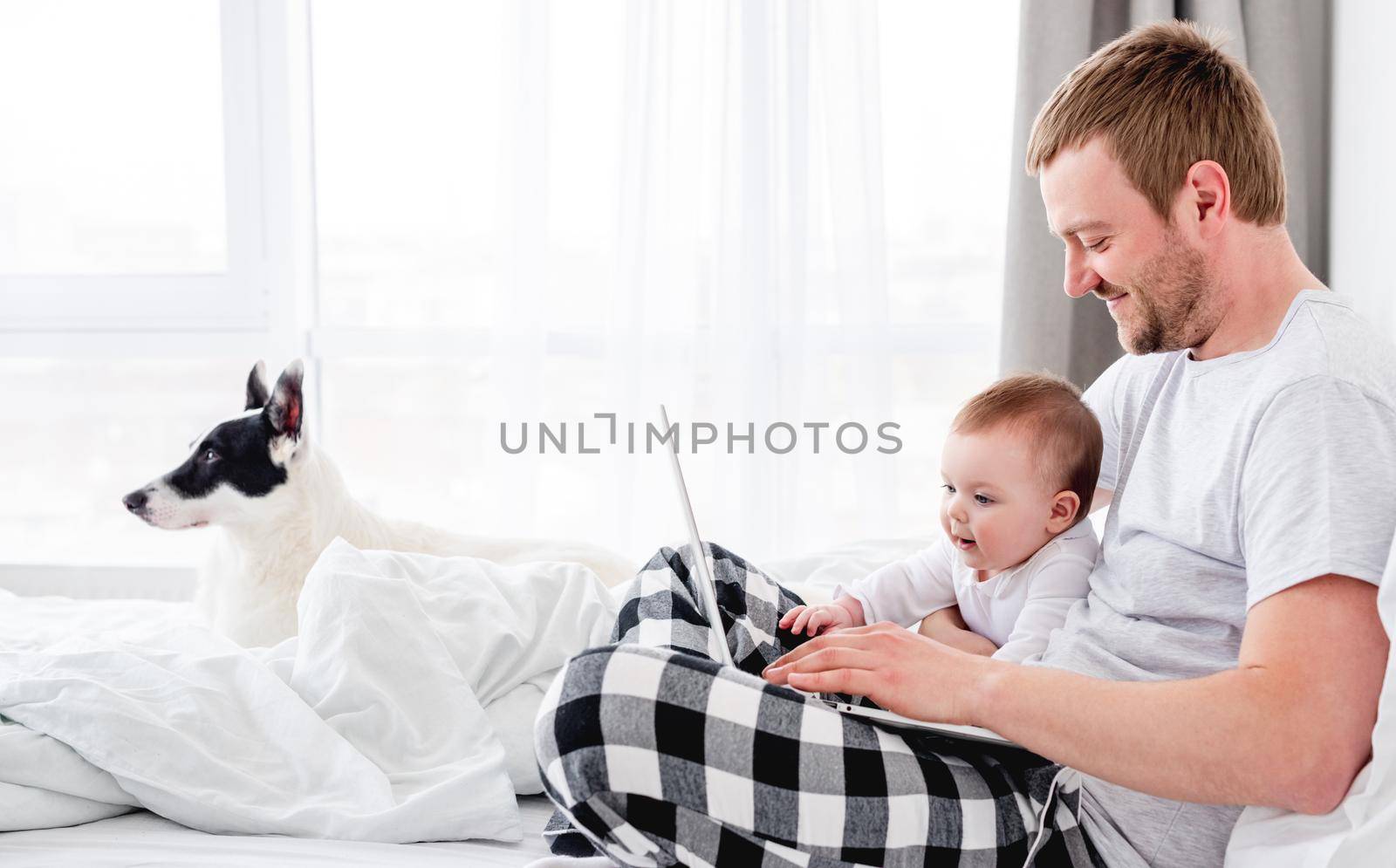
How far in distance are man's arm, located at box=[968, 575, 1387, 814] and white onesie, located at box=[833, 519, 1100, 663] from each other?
303mm

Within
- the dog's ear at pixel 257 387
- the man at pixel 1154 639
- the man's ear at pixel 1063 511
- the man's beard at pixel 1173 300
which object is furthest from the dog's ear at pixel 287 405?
the man's beard at pixel 1173 300

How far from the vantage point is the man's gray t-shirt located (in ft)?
2.68

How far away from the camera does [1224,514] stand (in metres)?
0.93

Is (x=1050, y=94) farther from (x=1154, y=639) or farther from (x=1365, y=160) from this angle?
(x=1154, y=639)

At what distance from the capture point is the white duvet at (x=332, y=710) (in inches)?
43.4

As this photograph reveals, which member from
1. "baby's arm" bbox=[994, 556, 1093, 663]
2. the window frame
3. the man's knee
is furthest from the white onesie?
the window frame

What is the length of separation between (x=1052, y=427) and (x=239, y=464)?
1277 millimetres

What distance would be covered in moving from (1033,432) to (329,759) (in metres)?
0.85

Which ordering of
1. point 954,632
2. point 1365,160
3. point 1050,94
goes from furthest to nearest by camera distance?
1. point 1050,94
2. point 1365,160
3. point 954,632

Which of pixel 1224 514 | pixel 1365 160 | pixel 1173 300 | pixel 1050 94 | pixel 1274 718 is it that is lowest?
pixel 1274 718

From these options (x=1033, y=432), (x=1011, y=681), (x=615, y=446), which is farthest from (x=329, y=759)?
(x=615, y=446)

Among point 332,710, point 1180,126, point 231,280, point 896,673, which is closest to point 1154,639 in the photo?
point 896,673

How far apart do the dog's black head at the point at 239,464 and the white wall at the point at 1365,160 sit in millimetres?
1791

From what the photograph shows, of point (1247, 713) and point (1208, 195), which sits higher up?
point (1208, 195)
